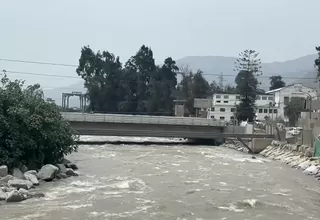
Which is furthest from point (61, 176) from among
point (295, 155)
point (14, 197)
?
point (295, 155)

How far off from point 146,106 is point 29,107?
52.7m

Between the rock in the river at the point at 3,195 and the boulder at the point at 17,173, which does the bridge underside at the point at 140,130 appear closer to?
the boulder at the point at 17,173

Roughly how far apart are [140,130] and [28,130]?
80.6 ft

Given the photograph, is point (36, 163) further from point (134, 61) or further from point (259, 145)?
point (134, 61)

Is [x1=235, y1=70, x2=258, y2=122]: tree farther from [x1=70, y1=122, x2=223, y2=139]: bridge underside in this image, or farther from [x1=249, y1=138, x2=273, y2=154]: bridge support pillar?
[x1=249, y1=138, x2=273, y2=154]: bridge support pillar

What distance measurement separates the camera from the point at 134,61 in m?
80.4

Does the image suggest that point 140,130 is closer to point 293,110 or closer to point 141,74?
point 293,110

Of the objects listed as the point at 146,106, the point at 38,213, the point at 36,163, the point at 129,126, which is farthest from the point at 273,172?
the point at 146,106

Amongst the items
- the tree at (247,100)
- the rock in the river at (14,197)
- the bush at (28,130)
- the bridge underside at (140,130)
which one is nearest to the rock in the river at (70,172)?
the bush at (28,130)

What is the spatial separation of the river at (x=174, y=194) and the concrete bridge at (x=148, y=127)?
15778mm

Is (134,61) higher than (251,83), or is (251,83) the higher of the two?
(134,61)

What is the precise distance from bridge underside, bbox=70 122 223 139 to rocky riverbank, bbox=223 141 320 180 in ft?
16.8

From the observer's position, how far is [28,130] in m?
20.4

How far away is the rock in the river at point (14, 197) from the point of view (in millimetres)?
14529
